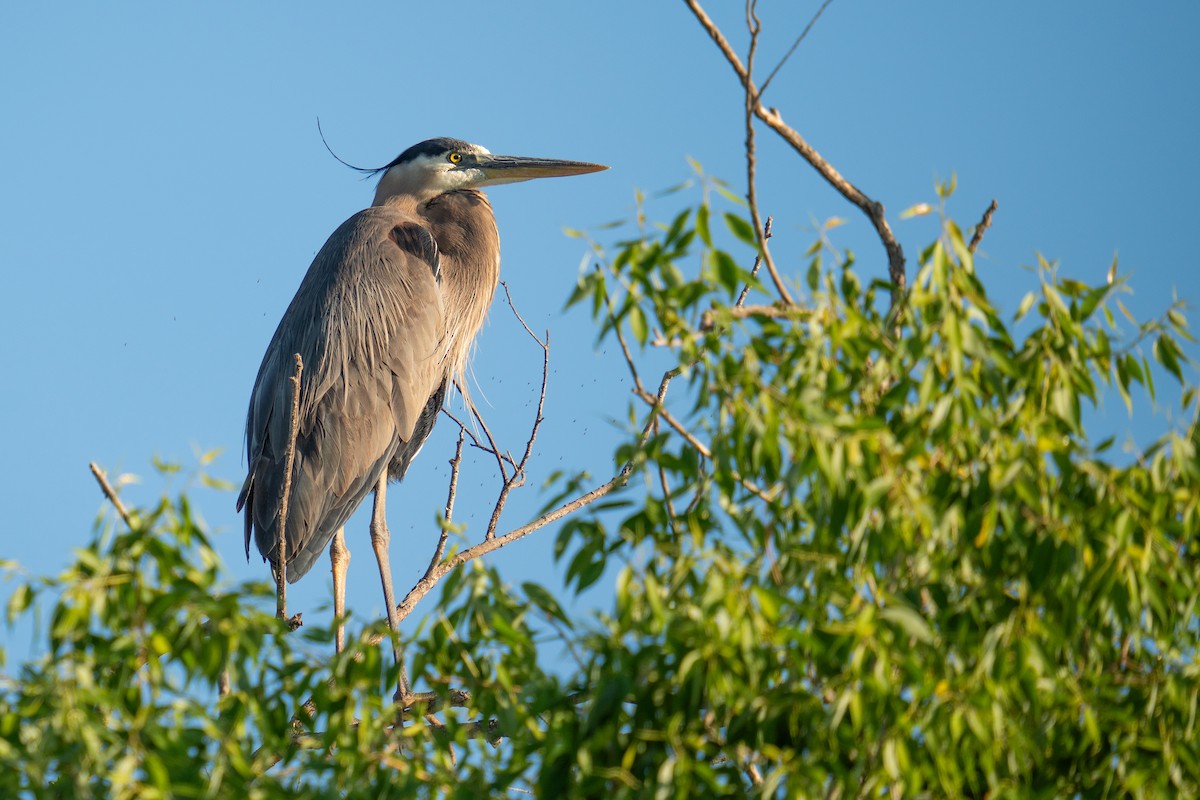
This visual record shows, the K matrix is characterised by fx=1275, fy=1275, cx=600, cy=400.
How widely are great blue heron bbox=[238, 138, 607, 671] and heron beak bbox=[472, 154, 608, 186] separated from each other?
0.23 metres

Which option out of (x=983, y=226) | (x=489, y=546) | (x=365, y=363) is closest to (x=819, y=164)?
(x=983, y=226)

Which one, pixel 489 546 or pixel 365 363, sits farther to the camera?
pixel 365 363

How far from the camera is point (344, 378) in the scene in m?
5.21

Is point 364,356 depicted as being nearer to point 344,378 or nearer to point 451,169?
point 344,378

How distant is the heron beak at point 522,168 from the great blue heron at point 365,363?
0.23m

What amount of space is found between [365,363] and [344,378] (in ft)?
0.35

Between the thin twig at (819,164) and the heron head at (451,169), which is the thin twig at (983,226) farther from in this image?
A: the heron head at (451,169)

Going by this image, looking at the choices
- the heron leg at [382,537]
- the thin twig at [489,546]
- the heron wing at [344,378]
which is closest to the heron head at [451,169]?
the heron wing at [344,378]

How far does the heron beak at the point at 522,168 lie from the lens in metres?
6.34

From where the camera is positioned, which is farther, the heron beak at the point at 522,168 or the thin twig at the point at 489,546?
the heron beak at the point at 522,168

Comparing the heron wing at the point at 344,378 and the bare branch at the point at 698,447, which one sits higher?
the heron wing at the point at 344,378

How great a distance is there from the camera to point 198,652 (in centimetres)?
178

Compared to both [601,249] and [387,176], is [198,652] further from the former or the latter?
[387,176]

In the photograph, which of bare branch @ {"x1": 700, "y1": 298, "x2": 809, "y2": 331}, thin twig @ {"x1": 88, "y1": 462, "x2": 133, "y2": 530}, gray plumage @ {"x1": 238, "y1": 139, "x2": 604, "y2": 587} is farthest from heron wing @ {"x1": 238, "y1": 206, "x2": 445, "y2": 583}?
bare branch @ {"x1": 700, "y1": 298, "x2": 809, "y2": 331}
